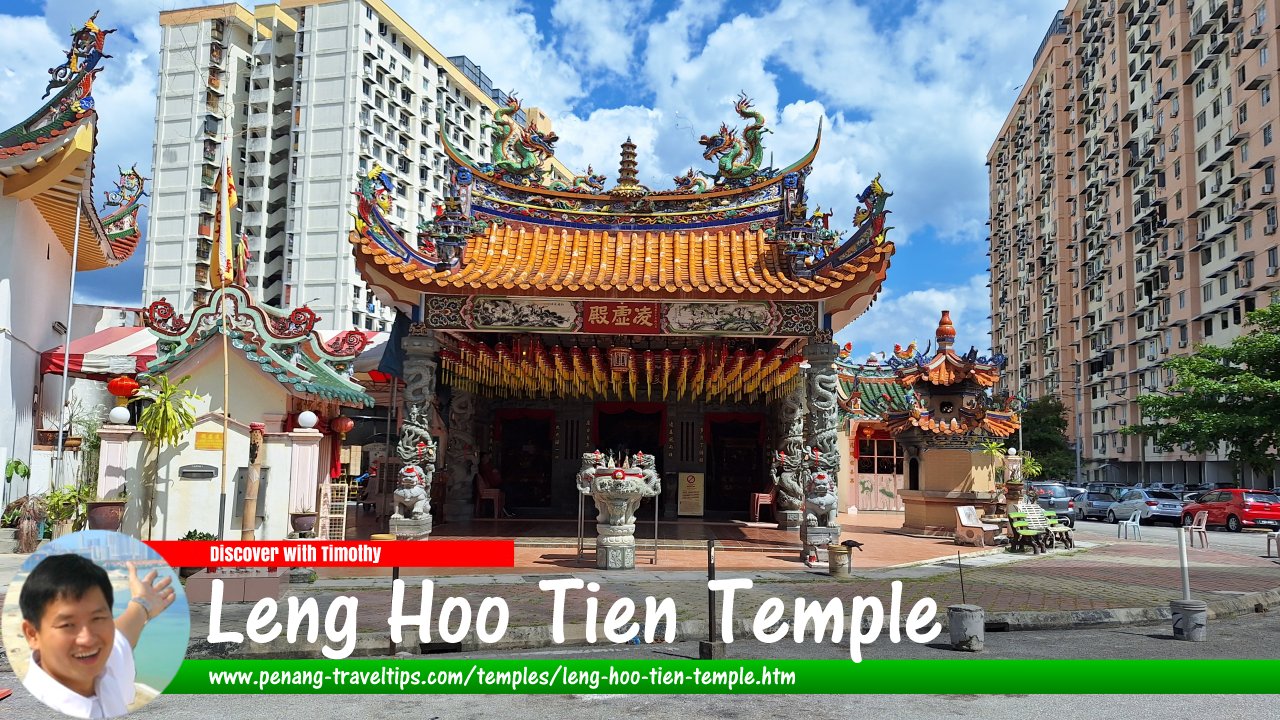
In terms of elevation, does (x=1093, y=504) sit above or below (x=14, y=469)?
below

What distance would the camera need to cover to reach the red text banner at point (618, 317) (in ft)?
49.4

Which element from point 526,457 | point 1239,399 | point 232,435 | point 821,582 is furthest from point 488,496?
point 1239,399

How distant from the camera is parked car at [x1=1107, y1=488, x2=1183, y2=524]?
90.9 feet

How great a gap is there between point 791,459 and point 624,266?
5.40 meters

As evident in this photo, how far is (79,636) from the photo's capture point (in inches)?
112

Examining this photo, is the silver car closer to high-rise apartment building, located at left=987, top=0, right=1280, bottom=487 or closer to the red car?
high-rise apartment building, located at left=987, top=0, right=1280, bottom=487

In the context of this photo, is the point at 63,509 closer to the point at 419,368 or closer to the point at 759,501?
the point at 419,368

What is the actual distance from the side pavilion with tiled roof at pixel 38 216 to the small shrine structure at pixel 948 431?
1791 centimetres

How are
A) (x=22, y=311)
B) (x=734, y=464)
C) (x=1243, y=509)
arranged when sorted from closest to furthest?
(x=22, y=311) < (x=734, y=464) < (x=1243, y=509)

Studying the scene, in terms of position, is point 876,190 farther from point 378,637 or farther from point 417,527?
point 378,637

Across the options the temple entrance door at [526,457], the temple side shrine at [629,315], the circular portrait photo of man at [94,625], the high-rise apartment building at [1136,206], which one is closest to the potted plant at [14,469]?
the temple side shrine at [629,315]

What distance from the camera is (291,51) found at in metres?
56.2

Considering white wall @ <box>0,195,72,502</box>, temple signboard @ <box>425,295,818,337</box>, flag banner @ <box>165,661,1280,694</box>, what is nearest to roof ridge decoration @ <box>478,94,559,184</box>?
temple signboard @ <box>425,295,818,337</box>

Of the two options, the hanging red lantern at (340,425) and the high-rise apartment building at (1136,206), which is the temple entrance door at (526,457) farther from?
the high-rise apartment building at (1136,206)
